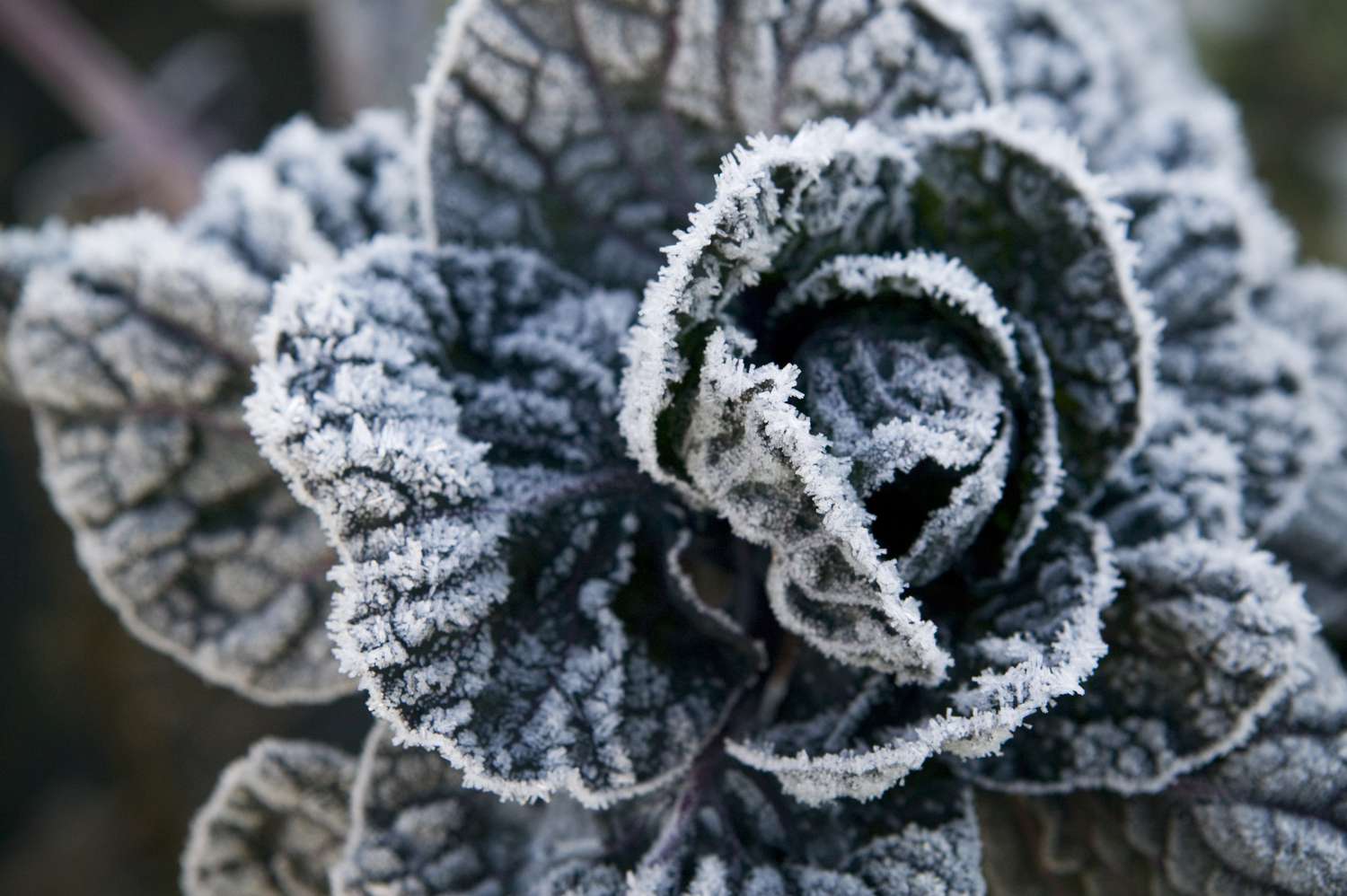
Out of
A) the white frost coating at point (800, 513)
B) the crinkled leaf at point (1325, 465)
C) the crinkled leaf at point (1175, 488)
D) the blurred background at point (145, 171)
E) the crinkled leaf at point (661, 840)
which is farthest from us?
the blurred background at point (145, 171)

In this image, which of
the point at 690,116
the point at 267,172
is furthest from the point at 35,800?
the point at 690,116

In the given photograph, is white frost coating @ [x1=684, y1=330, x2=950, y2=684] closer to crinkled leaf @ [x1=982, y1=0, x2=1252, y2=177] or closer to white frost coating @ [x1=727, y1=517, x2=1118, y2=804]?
white frost coating @ [x1=727, y1=517, x2=1118, y2=804]

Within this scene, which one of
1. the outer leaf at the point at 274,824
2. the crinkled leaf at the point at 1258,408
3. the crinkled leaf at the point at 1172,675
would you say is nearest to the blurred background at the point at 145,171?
the outer leaf at the point at 274,824

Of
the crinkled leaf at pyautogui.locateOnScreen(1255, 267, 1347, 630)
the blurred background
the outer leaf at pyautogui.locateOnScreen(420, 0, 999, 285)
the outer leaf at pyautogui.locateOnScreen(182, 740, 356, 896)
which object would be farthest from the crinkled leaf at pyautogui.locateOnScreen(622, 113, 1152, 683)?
the blurred background

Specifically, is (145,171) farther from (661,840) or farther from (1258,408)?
(1258,408)

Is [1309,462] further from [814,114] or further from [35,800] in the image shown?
[35,800]

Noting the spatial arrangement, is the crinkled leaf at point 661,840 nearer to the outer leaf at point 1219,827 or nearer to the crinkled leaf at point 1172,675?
the crinkled leaf at point 1172,675

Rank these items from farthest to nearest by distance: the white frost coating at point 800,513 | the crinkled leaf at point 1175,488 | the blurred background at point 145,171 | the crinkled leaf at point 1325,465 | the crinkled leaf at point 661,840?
1. the blurred background at point 145,171
2. the crinkled leaf at point 1325,465
3. the crinkled leaf at point 1175,488
4. the crinkled leaf at point 661,840
5. the white frost coating at point 800,513
